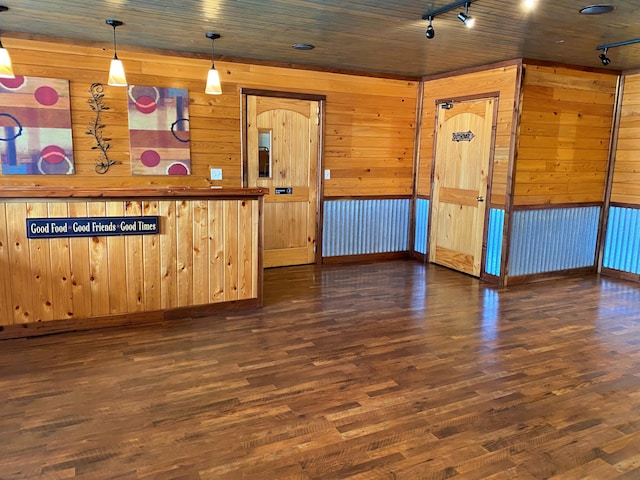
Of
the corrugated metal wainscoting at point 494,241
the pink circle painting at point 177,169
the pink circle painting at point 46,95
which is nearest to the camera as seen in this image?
the pink circle painting at point 46,95

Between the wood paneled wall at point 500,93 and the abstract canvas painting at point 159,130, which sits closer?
the abstract canvas painting at point 159,130

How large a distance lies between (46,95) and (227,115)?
1876mm

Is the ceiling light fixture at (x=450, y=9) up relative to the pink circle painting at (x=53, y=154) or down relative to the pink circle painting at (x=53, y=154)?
up

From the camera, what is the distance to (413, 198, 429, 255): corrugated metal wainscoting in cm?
695

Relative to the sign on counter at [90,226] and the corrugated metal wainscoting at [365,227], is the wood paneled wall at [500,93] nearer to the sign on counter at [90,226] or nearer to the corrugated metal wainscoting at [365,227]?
the corrugated metal wainscoting at [365,227]

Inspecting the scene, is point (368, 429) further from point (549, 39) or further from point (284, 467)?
point (549, 39)

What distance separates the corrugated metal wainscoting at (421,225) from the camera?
6.95 m

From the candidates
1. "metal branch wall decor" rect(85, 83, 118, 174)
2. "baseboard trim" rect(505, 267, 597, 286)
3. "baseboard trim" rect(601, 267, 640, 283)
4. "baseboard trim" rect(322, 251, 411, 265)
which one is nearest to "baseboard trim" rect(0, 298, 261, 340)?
"metal branch wall decor" rect(85, 83, 118, 174)

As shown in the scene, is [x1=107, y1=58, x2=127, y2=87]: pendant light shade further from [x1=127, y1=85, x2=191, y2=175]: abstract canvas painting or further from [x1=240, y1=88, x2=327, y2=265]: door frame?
[x1=240, y1=88, x2=327, y2=265]: door frame

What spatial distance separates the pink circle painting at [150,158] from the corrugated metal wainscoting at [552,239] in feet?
13.5

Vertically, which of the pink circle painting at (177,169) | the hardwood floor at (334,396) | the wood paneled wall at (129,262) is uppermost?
the pink circle painting at (177,169)

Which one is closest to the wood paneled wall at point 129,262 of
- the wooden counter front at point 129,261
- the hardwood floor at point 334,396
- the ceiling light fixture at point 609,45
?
the wooden counter front at point 129,261

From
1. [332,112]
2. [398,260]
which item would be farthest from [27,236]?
[398,260]

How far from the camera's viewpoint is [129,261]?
13.4 ft
